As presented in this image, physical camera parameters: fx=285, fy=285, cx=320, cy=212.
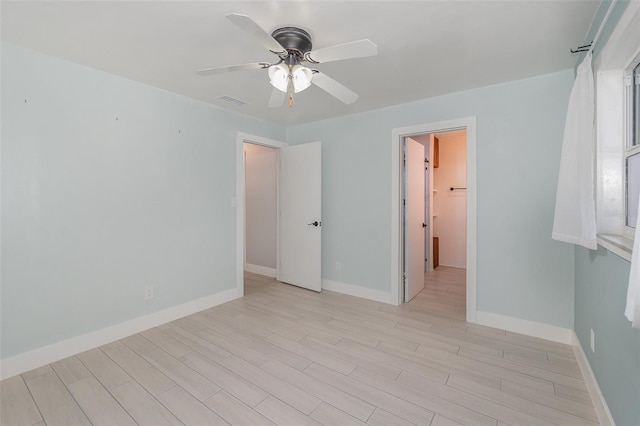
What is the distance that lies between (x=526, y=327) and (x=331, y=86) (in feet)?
8.90

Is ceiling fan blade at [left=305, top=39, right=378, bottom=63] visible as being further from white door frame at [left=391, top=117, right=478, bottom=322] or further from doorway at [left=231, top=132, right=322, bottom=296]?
doorway at [left=231, top=132, right=322, bottom=296]

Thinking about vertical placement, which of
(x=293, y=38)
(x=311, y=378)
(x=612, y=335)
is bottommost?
(x=311, y=378)

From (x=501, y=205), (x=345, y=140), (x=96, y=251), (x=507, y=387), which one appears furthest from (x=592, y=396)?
(x=96, y=251)

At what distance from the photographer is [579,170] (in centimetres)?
169

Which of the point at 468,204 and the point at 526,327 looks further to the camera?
the point at 468,204

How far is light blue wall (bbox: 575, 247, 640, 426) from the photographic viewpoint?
3.90 feet

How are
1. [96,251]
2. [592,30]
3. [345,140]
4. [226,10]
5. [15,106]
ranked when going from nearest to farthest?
[226,10]
[592,30]
[15,106]
[96,251]
[345,140]

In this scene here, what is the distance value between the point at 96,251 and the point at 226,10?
2183mm

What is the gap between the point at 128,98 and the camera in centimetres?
262

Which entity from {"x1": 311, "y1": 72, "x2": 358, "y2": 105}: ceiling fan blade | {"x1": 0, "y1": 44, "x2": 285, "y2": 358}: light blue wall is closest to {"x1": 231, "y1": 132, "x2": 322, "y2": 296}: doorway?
{"x1": 0, "y1": 44, "x2": 285, "y2": 358}: light blue wall

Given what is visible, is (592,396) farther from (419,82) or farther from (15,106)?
(15,106)

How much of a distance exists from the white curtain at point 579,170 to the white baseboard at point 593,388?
0.85 metres

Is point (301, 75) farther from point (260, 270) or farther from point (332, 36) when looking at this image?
point (260, 270)

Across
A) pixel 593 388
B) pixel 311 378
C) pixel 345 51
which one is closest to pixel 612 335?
pixel 593 388
